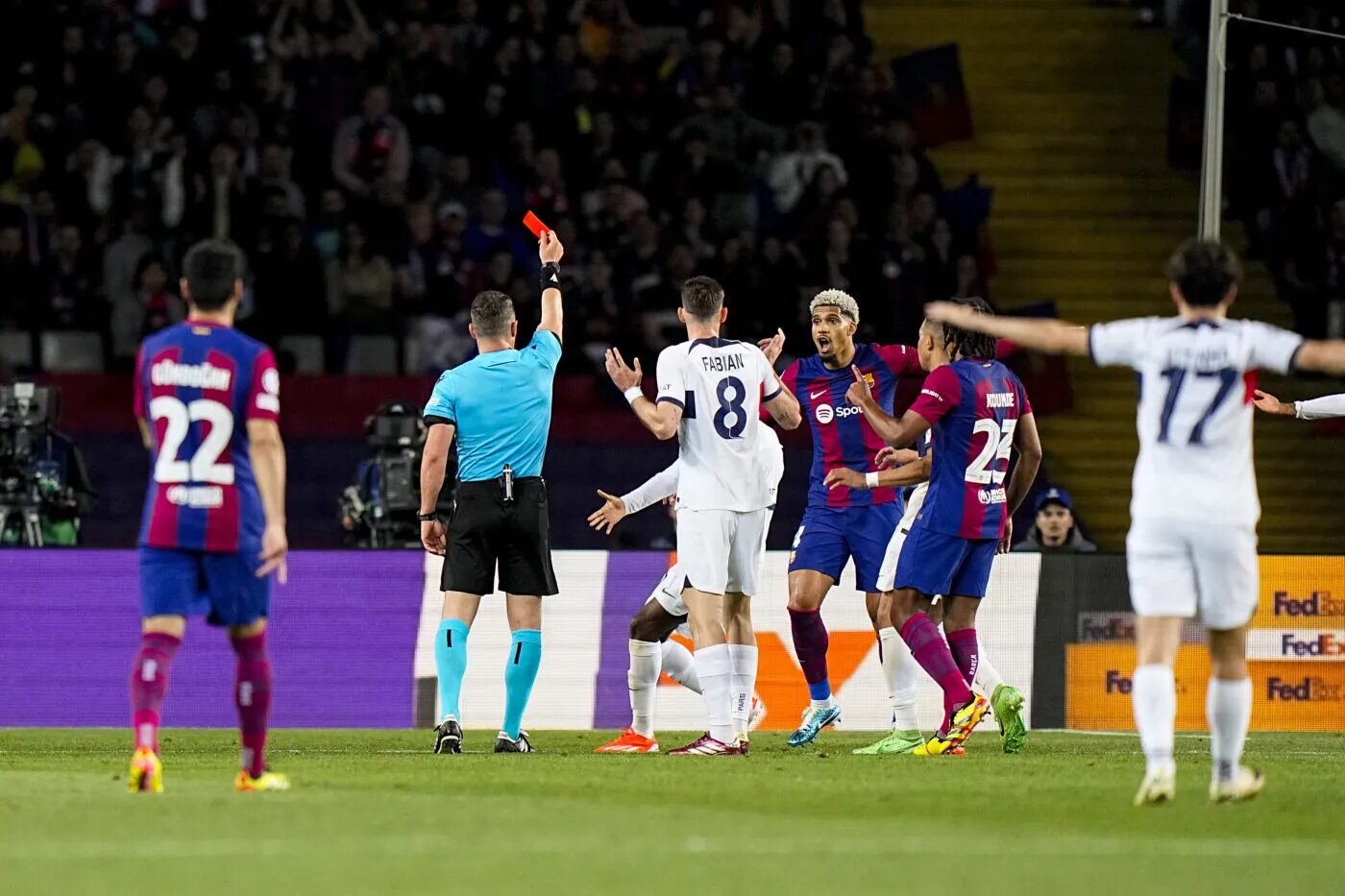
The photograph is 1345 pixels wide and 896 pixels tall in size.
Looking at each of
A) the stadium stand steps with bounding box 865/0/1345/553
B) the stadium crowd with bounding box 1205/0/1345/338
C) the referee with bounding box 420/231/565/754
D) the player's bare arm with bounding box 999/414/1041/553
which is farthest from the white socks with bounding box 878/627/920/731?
the stadium crowd with bounding box 1205/0/1345/338

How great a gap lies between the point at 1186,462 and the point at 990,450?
3.42 m

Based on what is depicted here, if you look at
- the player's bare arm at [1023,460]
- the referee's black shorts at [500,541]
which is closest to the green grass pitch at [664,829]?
the referee's black shorts at [500,541]

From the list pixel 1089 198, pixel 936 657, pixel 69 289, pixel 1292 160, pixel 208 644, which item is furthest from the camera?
pixel 1089 198

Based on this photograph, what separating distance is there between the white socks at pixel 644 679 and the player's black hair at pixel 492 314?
6.15 ft

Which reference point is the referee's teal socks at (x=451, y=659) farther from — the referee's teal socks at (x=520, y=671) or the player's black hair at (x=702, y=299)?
the player's black hair at (x=702, y=299)

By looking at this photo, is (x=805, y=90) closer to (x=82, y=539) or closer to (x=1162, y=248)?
(x=1162, y=248)

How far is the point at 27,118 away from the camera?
74.8 ft

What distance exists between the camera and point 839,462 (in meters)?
13.2

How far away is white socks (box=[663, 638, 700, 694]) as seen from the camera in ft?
43.4

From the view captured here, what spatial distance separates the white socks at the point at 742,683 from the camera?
479 inches

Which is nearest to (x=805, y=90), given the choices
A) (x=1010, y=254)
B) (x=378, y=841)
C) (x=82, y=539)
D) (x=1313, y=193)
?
(x=1010, y=254)

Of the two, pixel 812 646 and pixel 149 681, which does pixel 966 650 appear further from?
pixel 149 681

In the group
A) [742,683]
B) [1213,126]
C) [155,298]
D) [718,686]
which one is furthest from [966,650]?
[155,298]

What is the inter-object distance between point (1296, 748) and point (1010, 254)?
1208cm
